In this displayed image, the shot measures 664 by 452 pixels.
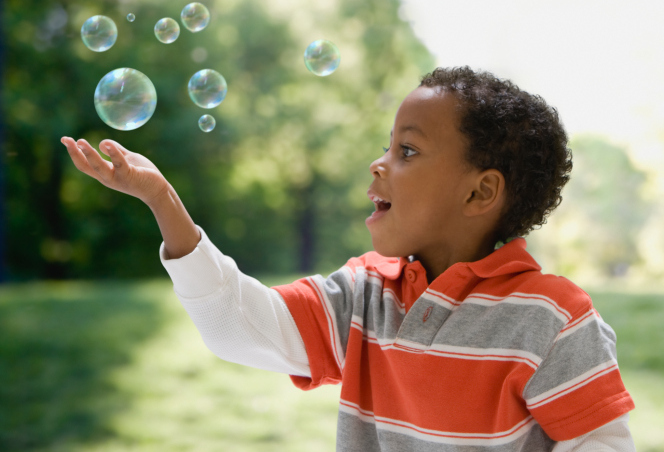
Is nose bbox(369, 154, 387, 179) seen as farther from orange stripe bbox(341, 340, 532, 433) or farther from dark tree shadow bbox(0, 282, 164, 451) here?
dark tree shadow bbox(0, 282, 164, 451)

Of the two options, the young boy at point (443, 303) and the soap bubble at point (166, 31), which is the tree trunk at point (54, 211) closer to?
the soap bubble at point (166, 31)

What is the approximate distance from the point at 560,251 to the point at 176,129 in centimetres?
293

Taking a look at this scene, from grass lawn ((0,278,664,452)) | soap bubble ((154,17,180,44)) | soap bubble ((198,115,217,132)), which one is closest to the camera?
soap bubble ((198,115,217,132))

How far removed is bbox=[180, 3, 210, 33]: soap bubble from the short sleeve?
89cm

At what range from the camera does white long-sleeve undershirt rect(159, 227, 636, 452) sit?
0.72m

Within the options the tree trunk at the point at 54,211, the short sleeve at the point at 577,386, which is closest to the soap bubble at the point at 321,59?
the short sleeve at the point at 577,386

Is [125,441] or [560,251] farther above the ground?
[560,251]

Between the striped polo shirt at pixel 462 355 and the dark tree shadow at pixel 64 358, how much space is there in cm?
169

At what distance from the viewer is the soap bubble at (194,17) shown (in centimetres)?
123

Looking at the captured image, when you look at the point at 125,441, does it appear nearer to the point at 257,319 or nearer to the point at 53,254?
the point at 257,319

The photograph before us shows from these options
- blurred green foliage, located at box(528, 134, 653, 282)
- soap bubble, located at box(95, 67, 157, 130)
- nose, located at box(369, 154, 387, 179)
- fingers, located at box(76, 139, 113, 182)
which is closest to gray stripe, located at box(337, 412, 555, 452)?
nose, located at box(369, 154, 387, 179)

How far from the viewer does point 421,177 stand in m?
0.86

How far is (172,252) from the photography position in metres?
0.78

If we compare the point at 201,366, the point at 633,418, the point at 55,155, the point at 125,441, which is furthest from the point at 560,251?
the point at 55,155
